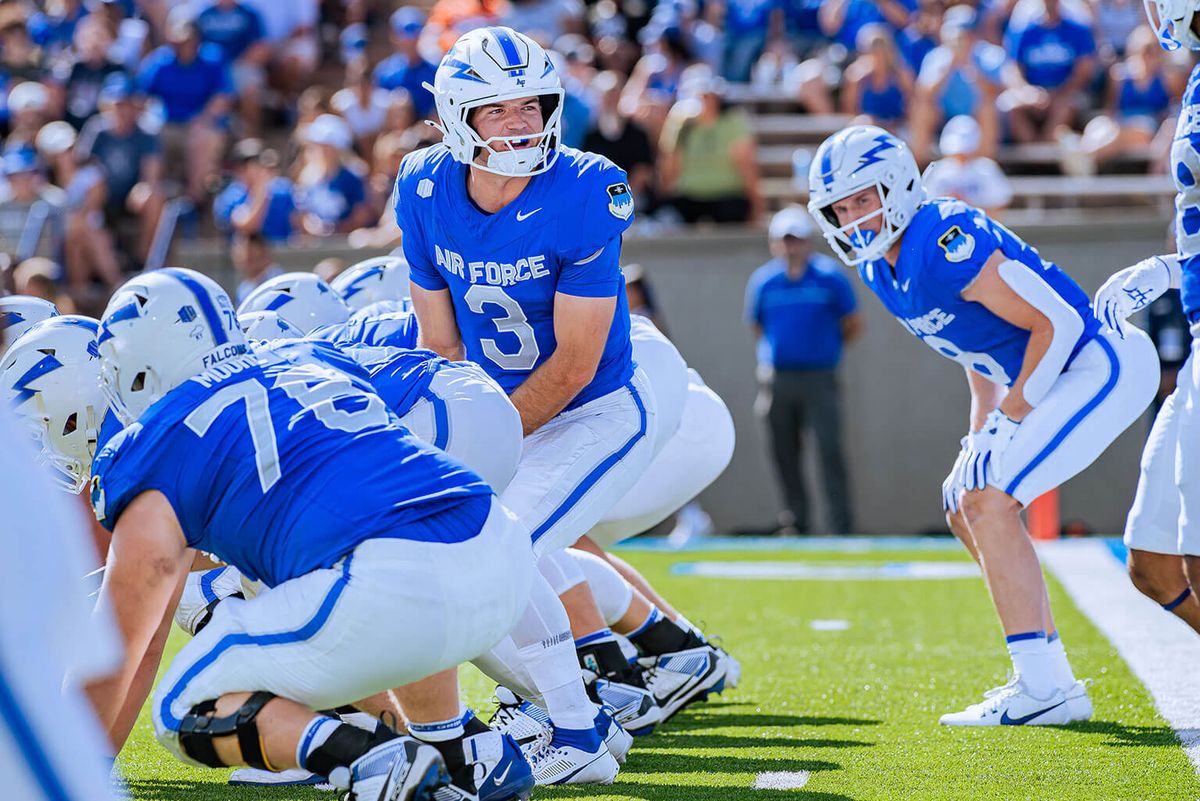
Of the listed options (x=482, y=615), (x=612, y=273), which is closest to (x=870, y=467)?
(x=612, y=273)

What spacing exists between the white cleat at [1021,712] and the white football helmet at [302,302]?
2351mm

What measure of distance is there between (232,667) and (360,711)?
46.6 inches

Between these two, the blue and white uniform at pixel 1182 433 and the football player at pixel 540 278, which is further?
the football player at pixel 540 278

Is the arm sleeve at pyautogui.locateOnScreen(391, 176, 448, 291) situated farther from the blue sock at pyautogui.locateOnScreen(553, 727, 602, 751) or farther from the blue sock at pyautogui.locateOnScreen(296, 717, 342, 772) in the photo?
the blue sock at pyautogui.locateOnScreen(296, 717, 342, 772)

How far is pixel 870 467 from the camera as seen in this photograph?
12.3 m

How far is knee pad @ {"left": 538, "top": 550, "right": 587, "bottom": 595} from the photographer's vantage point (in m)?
4.91

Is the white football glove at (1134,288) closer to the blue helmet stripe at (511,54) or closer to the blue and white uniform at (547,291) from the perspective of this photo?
the blue and white uniform at (547,291)

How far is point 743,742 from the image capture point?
4.82m

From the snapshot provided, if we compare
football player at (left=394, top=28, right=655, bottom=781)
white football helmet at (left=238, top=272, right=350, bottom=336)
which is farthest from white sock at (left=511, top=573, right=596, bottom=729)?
white football helmet at (left=238, top=272, right=350, bottom=336)

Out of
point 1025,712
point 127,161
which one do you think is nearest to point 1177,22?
point 1025,712

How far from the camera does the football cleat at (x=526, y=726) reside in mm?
4316

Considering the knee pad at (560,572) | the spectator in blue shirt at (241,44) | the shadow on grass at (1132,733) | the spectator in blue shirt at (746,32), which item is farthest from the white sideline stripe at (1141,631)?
the spectator in blue shirt at (241,44)

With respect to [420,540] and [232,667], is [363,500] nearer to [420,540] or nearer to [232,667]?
[420,540]

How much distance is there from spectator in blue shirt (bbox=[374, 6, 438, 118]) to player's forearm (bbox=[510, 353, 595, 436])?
853cm
